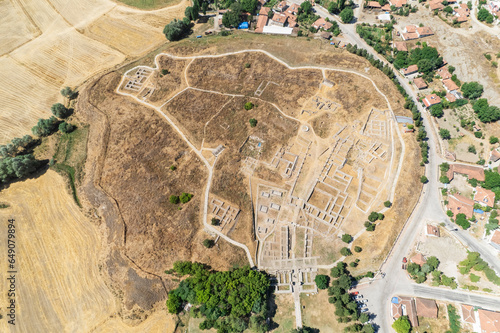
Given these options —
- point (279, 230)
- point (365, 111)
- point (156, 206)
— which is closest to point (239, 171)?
point (279, 230)

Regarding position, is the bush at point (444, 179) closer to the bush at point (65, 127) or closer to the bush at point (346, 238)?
the bush at point (346, 238)

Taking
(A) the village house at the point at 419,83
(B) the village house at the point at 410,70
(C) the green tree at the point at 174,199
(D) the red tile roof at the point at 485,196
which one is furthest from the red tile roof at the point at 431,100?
(C) the green tree at the point at 174,199

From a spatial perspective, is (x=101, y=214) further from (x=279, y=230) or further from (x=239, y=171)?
(x=279, y=230)

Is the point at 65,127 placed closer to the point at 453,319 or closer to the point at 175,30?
the point at 175,30

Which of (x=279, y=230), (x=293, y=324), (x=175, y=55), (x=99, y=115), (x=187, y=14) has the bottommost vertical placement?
(x=293, y=324)

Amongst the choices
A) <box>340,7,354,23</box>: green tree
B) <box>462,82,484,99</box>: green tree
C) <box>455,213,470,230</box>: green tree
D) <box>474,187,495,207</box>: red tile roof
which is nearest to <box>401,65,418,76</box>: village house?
<box>462,82,484,99</box>: green tree

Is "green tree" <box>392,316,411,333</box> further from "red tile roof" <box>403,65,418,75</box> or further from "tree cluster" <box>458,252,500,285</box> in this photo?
"red tile roof" <box>403,65,418,75</box>
